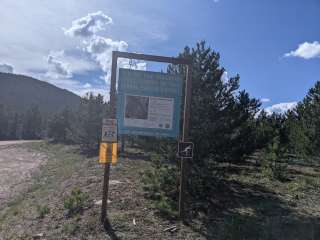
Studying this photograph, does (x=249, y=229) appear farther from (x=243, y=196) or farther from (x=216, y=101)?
(x=216, y=101)

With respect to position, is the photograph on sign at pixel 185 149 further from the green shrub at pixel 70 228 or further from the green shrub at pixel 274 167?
the green shrub at pixel 274 167

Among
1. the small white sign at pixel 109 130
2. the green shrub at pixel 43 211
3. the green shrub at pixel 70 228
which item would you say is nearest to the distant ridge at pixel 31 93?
the green shrub at pixel 43 211

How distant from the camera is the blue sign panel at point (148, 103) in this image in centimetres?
780

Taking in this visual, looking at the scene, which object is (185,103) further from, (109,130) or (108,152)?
(108,152)

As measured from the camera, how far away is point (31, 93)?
5659 inches

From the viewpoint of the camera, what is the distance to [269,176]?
1371cm

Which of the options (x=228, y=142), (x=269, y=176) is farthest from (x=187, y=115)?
(x=269, y=176)

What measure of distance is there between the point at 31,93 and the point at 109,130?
144337mm

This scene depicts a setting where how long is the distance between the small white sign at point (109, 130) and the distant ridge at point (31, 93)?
404 ft

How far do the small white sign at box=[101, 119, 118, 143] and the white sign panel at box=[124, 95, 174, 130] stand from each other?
0.46 meters

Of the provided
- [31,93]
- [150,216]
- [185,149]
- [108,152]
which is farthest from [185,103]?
[31,93]

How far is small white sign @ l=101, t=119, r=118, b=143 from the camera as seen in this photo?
7.41 m

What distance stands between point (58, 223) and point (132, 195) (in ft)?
6.73

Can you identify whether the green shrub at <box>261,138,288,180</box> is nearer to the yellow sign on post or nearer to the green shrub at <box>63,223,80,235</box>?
the yellow sign on post
